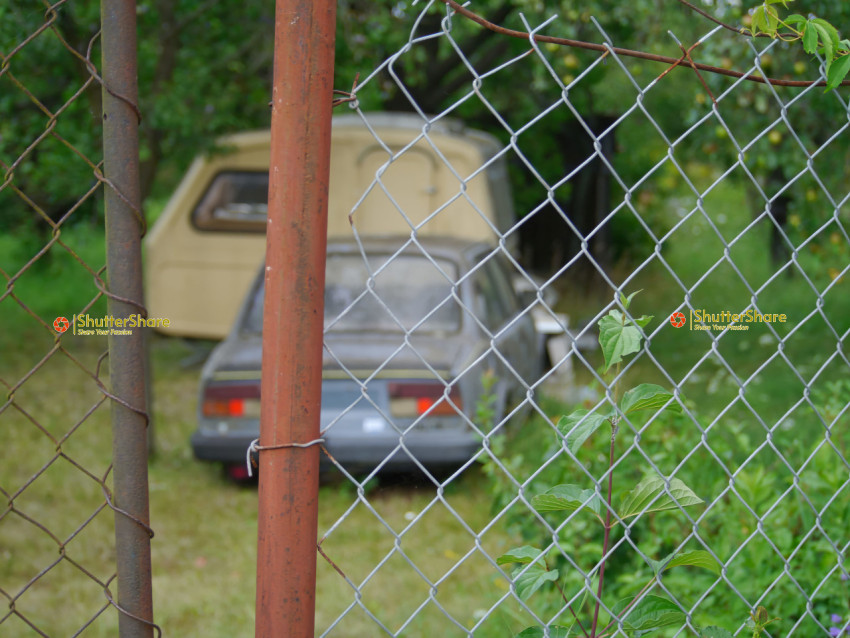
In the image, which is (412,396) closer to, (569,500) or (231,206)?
(569,500)

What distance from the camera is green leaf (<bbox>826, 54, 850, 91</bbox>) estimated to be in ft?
4.65

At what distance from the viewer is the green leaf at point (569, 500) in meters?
1.27

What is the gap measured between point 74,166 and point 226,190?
1.95 m

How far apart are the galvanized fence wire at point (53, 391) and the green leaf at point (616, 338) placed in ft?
2.30

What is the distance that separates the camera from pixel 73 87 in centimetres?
583

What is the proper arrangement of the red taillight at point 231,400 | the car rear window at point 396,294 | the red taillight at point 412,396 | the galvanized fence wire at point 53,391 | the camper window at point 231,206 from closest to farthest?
the galvanized fence wire at point 53,391 < the red taillight at point 412,396 < the red taillight at point 231,400 < the car rear window at point 396,294 < the camper window at point 231,206

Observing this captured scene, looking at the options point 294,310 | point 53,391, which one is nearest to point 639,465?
point 294,310

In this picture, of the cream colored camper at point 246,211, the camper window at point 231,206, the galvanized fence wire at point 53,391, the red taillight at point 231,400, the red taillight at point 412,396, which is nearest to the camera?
the galvanized fence wire at point 53,391

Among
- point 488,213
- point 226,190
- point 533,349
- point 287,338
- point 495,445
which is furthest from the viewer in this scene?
point 226,190

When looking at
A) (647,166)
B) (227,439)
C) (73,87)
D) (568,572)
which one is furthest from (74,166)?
(647,166)

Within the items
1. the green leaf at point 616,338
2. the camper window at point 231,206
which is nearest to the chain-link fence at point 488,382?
the green leaf at point 616,338

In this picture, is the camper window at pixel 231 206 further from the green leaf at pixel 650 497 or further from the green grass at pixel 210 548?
the green leaf at pixel 650 497

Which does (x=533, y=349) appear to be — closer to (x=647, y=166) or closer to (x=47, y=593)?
(x=47, y=593)

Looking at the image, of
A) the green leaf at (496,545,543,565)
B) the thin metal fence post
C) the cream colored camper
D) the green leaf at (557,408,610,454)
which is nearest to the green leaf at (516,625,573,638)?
the green leaf at (496,545,543,565)
